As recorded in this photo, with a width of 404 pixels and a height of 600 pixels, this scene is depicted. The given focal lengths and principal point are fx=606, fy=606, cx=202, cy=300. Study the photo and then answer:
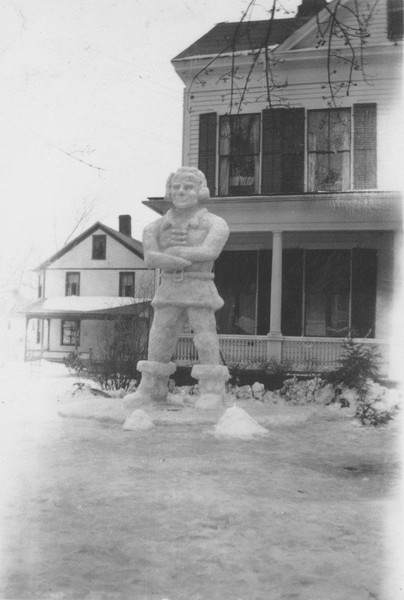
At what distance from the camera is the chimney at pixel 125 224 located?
2973cm

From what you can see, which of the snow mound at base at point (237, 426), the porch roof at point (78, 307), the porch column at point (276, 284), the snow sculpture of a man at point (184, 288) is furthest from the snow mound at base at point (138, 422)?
the porch roof at point (78, 307)

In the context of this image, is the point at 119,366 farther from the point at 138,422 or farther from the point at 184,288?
the point at 138,422

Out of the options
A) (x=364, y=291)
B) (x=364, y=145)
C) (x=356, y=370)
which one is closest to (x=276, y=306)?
(x=364, y=291)

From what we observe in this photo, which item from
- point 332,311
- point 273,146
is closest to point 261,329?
point 332,311

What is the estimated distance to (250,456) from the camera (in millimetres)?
4711

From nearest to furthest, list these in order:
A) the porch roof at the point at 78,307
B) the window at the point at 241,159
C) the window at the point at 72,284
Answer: the window at the point at 241,159 → the porch roof at the point at 78,307 → the window at the point at 72,284

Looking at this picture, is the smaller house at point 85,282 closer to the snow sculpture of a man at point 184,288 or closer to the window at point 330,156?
the window at point 330,156

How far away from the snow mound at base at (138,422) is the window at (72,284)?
21.8 m

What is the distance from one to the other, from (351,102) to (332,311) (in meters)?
4.52

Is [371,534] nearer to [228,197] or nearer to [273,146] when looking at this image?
[228,197]

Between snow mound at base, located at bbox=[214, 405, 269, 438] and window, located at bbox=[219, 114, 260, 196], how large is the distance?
857 cm

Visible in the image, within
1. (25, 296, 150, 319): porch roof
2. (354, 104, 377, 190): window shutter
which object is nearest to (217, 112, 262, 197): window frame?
(354, 104, 377, 190): window shutter

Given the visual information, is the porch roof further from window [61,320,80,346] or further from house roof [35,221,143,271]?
house roof [35,221,143,271]

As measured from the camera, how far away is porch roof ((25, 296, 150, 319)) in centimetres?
2270
